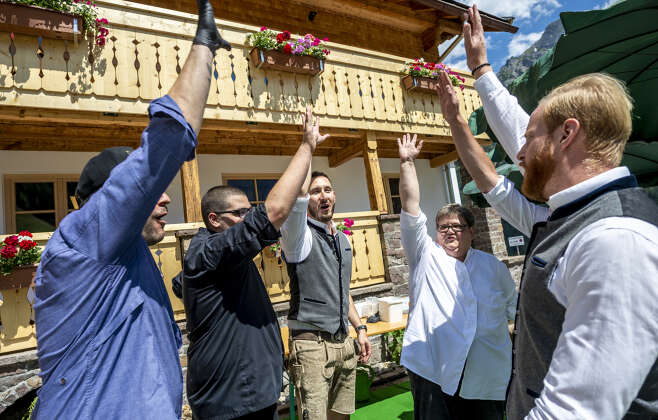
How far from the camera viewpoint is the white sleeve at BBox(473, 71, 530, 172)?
1702 mm

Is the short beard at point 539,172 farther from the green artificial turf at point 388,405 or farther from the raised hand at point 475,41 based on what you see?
the green artificial turf at point 388,405

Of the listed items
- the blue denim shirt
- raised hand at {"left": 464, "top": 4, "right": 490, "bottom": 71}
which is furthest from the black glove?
raised hand at {"left": 464, "top": 4, "right": 490, "bottom": 71}

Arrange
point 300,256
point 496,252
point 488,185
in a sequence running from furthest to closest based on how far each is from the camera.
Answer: point 496,252
point 300,256
point 488,185

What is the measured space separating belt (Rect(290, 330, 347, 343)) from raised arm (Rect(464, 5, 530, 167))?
1795 mm

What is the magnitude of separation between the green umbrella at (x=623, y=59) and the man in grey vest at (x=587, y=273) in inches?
25.7

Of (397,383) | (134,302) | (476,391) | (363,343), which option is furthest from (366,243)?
(134,302)

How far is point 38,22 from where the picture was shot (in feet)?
16.1

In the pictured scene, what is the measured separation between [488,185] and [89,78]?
5.89m

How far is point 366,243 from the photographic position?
23.6 ft

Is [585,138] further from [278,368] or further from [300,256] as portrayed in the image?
[300,256]

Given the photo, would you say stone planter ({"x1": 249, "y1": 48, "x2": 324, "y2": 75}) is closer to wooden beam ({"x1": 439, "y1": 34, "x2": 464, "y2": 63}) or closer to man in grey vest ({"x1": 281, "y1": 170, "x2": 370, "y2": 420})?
man in grey vest ({"x1": 281, "y1": 170, "x2": 370, "y2": 420})

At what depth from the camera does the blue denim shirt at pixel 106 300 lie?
3.34 feet

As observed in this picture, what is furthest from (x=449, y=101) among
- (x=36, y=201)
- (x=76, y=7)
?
(x=36, y=201)

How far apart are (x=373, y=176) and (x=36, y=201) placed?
257 inches
